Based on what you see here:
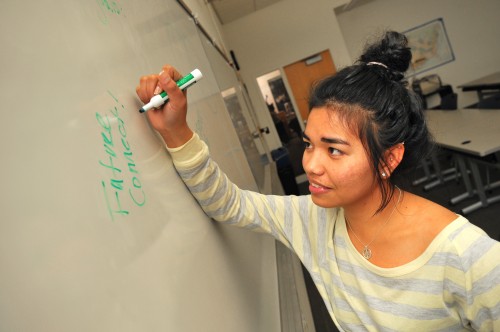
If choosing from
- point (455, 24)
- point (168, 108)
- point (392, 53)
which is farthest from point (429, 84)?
point (168, 108)

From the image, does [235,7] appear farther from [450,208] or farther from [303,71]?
[450,208]

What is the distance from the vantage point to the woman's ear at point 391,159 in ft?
3.24

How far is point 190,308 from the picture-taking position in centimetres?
63

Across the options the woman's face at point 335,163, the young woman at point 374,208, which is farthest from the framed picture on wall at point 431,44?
the woman's face at point 335,163

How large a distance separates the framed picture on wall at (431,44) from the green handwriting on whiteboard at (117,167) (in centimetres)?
843

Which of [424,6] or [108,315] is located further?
[424,6]

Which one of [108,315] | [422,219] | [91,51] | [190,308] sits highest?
[91,51]

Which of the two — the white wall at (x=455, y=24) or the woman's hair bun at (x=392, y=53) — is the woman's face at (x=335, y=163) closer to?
the woman's hair bun at (x=392, y=53)

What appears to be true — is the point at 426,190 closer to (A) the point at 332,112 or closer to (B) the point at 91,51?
(A) the point at 332,112

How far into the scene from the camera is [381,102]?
0.97 meters

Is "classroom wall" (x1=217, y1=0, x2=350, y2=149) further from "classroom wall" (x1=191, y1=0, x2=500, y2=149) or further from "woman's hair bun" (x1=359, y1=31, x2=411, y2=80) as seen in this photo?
"woman's hair bun" (x1=359, y1=31, x2=411, y2=80)

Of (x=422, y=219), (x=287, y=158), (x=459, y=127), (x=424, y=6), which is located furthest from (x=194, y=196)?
(x=424, y=6)

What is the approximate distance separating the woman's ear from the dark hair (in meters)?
0.01

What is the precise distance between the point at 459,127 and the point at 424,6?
212 inches
